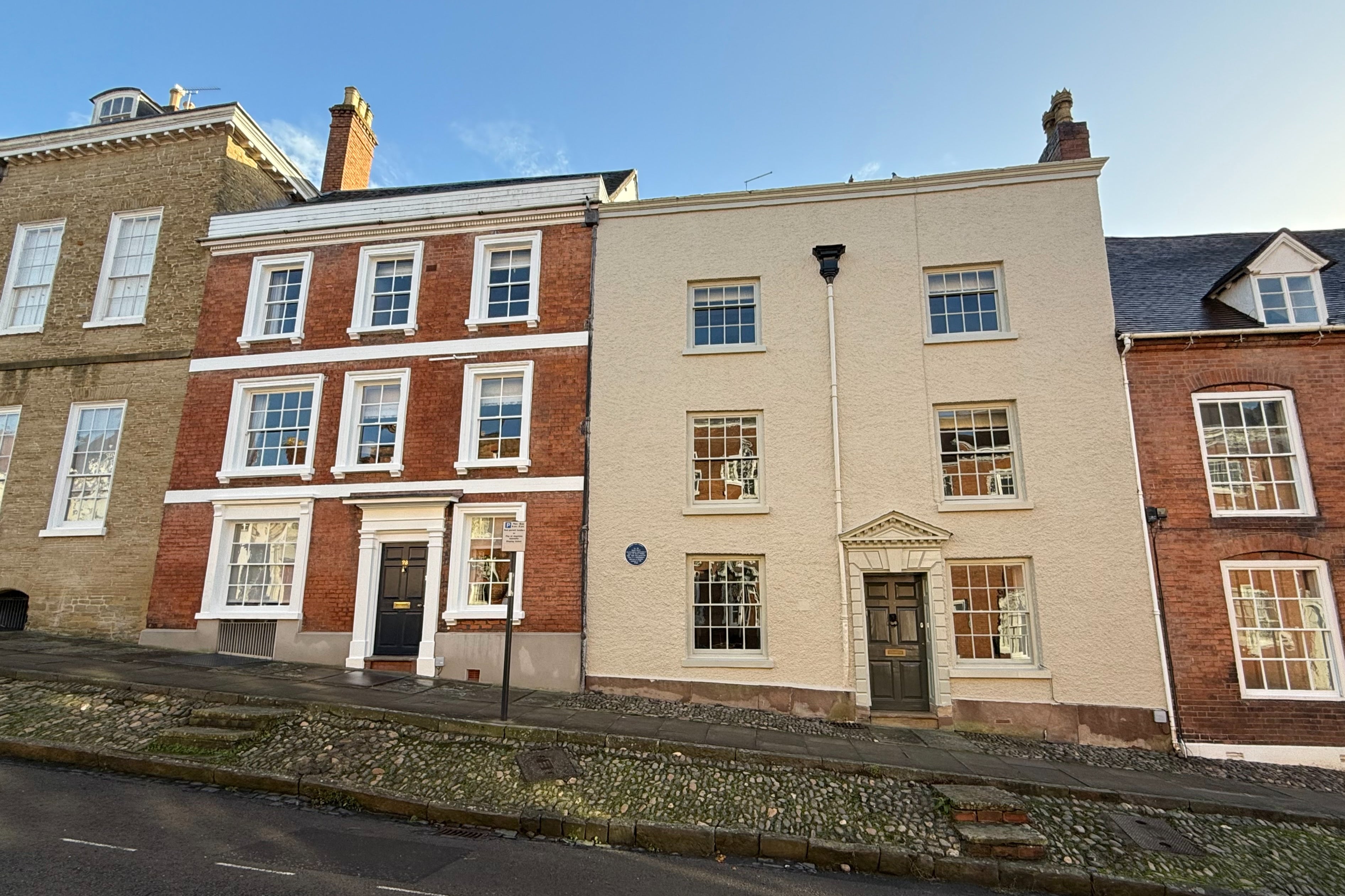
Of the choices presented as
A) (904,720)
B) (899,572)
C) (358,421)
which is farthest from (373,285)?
(904,720)

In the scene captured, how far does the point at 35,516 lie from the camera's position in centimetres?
1434

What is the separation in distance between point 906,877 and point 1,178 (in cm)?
2464

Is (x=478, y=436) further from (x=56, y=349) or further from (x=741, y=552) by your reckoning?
(x=56, y=349)

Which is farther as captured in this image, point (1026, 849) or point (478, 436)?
point (478, 436)

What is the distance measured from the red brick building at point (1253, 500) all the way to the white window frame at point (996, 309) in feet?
6.43

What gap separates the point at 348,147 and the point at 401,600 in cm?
1363

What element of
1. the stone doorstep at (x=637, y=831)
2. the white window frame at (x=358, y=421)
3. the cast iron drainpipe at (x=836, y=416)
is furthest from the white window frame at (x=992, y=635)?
the white window frame at (x=358, y=421)

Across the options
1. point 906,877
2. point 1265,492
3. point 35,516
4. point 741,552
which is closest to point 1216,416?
point 1265,492

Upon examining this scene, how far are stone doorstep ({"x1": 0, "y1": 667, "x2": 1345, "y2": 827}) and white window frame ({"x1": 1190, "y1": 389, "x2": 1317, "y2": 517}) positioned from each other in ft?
16.2

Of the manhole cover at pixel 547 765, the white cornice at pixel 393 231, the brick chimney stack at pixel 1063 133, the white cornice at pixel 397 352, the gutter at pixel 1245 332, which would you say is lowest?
the manhole cover at pixel 547 765

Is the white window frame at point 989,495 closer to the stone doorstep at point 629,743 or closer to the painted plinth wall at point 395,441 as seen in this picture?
the stone doorstep at point 629,743

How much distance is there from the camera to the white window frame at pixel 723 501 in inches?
480

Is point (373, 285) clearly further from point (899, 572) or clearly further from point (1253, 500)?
point (1253, 500)

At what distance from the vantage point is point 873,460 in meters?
12.0
